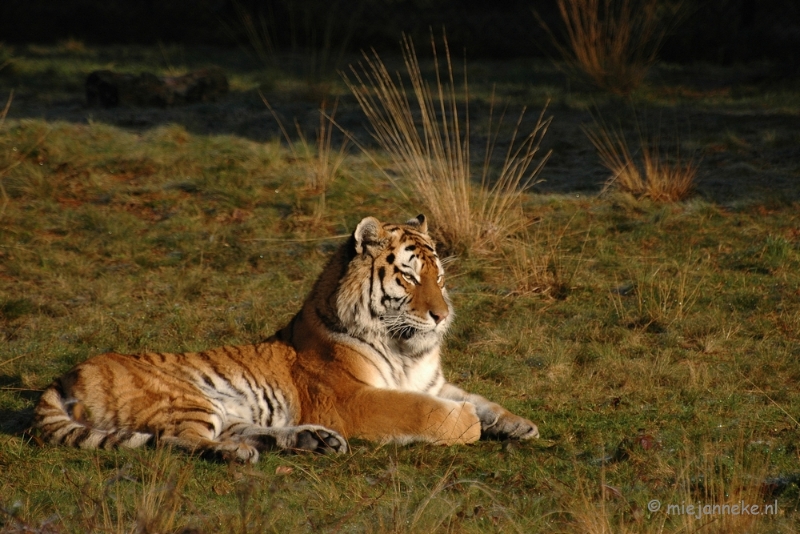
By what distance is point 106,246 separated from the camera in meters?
9.15

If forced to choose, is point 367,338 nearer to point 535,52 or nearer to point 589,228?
point 589,228

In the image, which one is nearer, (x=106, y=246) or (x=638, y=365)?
(x=638, y=365)

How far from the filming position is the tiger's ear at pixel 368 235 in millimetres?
5516

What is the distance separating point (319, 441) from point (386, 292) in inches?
36.2

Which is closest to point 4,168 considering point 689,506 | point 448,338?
point 448,338

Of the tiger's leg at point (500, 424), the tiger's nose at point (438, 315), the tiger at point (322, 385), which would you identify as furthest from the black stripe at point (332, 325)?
the tiger's leg at point (500, 424)

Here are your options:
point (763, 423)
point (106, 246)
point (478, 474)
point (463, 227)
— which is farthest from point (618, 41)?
point (478, 474)

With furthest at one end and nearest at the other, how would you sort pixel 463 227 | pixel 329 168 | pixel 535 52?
pixel 535 52 < pixel 329 168 < pixel 463 227

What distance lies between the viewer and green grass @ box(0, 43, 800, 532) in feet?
14.2

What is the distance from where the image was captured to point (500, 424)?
17.9ft

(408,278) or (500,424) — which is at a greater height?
(408,278)

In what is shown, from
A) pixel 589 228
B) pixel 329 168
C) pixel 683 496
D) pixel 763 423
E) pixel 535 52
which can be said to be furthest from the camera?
pixel 535 52

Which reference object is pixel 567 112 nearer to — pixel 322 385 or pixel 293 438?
pixel 322 385

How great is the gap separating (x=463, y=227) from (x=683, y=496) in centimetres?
455
